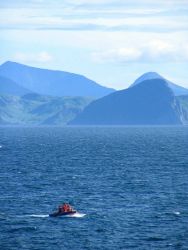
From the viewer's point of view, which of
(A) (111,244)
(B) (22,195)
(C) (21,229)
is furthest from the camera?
(B) (22,195)

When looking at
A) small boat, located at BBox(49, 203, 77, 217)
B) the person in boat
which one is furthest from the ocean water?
the person in boat

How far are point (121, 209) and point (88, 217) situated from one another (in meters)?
9.44

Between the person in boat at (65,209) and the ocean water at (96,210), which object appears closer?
the ocean water at (96,210)

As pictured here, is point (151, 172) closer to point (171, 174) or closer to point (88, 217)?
point (171, 174)

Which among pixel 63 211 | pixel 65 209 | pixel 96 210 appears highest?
pixel 65 209

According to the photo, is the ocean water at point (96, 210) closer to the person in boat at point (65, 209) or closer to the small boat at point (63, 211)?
the small boat at point (63, 211)

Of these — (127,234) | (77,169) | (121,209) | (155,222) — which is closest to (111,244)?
(127,234)

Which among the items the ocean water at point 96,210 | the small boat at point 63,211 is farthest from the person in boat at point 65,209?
the ocean water at point 96,210

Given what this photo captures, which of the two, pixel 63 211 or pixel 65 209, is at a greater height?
pixel 65 209

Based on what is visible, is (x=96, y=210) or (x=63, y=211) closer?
(x=63, y=211)

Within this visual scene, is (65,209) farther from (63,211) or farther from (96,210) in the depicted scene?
(96,210)

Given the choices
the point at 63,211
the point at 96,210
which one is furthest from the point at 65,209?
the point at 96,210

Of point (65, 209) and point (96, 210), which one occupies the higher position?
point (65, 209)

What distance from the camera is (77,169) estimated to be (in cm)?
19988
